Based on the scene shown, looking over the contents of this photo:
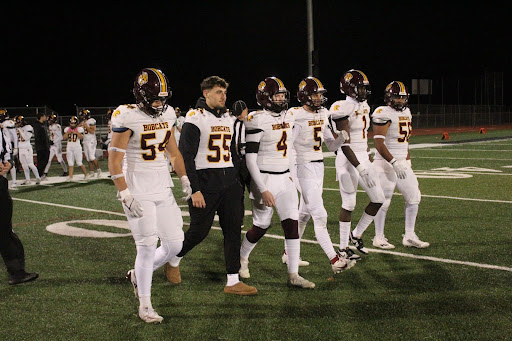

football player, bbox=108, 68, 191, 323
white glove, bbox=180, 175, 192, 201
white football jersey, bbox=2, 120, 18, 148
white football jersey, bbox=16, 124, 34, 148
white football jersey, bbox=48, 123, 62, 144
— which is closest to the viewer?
football player, bbox=108, 68, 191, 323

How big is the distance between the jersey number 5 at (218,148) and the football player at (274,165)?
20 centimetres

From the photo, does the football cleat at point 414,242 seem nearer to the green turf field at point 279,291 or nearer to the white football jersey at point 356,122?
the green turf field at point 279,291

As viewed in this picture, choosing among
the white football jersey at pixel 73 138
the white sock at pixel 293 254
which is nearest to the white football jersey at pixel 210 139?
the white sock at pixel 293 254

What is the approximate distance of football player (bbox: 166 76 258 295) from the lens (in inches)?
205

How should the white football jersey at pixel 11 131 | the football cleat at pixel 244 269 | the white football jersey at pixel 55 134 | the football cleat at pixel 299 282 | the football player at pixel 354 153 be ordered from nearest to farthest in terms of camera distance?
the football cleat at pixel 299 282, the football cleat at pixel 244 269, the football player at pixel 354 153, the white football jersey at pixel 11 131, the white football jersey at pixel 55 134

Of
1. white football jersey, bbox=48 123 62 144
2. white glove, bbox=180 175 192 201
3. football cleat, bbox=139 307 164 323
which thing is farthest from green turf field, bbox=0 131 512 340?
white football jersey, bbox=48 123 62 144

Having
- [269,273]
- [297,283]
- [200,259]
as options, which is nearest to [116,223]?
[200,259]

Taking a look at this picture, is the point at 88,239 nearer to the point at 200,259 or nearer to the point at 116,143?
the point at 200,259

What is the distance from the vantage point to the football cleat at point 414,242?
6887mm

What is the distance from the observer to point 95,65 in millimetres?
51594

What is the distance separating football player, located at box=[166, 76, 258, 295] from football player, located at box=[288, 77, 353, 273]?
92cm

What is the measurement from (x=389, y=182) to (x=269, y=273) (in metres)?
2.03

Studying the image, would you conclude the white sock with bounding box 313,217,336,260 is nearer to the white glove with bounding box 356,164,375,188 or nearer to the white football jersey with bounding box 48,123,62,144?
the white glove with bounding box 356,164,375,188

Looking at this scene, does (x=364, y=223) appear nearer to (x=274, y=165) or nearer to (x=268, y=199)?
(x=274, y=165)
